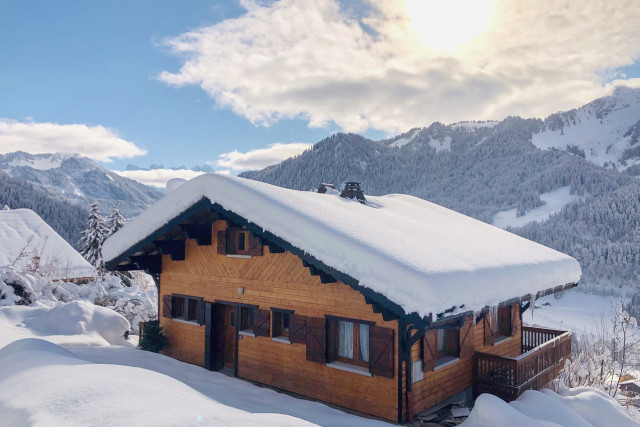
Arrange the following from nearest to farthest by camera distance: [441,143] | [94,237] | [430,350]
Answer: [430,350], [94,237], [441,143]

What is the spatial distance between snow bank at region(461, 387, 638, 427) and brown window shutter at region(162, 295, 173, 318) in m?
8.88

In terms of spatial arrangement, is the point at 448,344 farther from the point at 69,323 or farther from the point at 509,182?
the point at 509,182

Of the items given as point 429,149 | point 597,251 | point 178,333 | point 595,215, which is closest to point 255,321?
point 178,333

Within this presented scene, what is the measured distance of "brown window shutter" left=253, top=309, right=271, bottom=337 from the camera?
1030 cm

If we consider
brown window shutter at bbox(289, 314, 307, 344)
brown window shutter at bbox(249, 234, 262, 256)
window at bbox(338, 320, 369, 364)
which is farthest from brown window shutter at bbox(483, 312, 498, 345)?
brown window shutter at bbox(249, 234, 262, 256)

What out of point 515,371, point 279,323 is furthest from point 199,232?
point 515,371

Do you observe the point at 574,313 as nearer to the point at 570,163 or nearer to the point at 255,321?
the point at 255,321

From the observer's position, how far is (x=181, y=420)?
4199 millimetres

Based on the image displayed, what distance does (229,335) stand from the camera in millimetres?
11703

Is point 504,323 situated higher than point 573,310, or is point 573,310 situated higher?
point 504,323

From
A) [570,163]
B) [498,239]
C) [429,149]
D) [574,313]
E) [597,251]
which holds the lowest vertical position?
[574,313]

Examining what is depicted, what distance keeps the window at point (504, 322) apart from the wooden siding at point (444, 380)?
110 centimetres

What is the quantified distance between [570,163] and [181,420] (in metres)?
154

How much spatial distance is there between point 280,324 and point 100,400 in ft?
19.1
